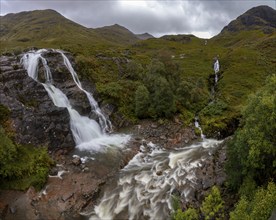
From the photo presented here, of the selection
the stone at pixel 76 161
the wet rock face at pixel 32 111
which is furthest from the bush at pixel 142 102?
the stone at pixel 76 161

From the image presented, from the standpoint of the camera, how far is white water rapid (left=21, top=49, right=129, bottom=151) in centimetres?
3994

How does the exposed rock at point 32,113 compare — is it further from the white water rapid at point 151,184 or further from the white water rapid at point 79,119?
the white water rapid at point 151,184

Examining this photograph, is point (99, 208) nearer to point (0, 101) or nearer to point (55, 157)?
point (55, 157)

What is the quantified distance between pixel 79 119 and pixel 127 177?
53.5 feet

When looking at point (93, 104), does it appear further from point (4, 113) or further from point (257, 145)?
point (257, 145)

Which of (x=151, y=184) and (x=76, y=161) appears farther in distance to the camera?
(x=76, y=161)

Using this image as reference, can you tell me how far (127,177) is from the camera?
30.8 metres

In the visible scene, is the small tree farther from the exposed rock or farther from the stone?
the exposed rock

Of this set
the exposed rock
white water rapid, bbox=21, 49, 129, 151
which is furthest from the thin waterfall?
the exposed rock

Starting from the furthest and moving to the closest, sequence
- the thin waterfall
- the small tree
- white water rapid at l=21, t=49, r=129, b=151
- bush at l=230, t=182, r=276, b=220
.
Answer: the thin waterfall, white water rapid at l=21, t=49, r=129, b=151, the small tree, bush at l=230, t=182, r=276, b=220

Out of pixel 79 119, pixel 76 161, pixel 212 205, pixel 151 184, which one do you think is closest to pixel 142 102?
pixel 79 119

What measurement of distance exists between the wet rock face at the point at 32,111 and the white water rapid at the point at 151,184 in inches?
445

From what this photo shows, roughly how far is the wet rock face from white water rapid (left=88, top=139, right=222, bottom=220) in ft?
37.1

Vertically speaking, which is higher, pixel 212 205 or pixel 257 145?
pixel 257 145
